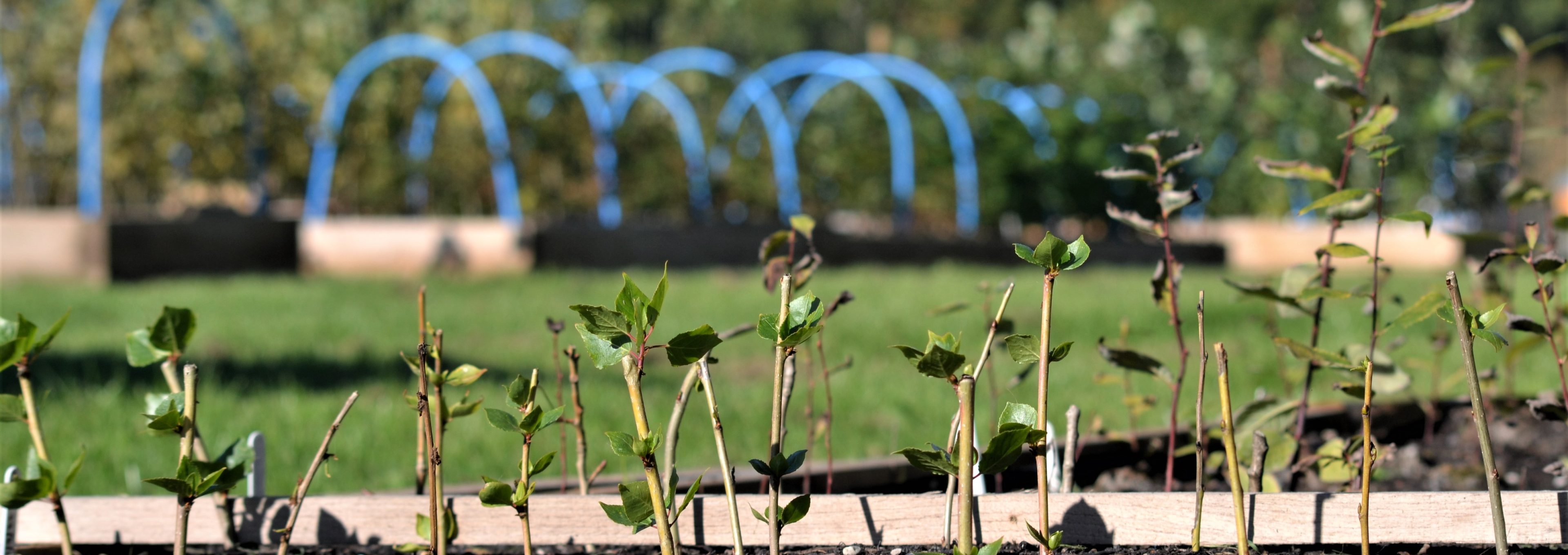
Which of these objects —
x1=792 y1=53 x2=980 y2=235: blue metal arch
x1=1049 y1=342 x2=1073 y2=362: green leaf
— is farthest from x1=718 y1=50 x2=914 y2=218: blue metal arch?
x1=1049 y1=342 x2=1073 y2=362: green leaf

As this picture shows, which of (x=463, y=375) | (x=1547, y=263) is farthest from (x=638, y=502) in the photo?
(x=1547, y=263)

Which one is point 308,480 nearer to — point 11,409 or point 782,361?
point 11,409

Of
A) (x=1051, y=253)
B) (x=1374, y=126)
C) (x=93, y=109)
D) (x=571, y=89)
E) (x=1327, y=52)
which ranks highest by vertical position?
(x=571, y=89)

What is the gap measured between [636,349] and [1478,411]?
24.4 inches

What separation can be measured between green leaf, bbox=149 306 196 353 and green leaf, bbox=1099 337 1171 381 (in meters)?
0.92

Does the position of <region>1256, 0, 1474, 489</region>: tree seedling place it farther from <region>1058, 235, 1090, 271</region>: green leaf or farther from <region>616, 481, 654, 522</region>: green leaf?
<region>616, 481, 654, 522</region>: green leaf

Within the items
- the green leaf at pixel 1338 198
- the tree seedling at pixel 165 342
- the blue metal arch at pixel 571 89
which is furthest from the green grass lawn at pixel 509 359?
the blue metal arch at pixel 571 89

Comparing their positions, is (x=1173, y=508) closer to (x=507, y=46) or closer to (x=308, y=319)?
(x=308, y=319)

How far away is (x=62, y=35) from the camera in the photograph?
389 inches

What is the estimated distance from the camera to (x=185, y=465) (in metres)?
0.95

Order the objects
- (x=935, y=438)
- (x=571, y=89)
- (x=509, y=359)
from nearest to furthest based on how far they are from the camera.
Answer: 1. (x=935, y=438)
2. (x=509, y=359)
3. (x=571, y=89)

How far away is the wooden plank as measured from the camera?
1037 millimetres

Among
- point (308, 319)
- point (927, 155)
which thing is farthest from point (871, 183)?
point (308, 319)

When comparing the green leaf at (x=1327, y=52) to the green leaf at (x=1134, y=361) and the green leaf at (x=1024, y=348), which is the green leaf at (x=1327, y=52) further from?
the green leaf at (x=1024, y=348)
